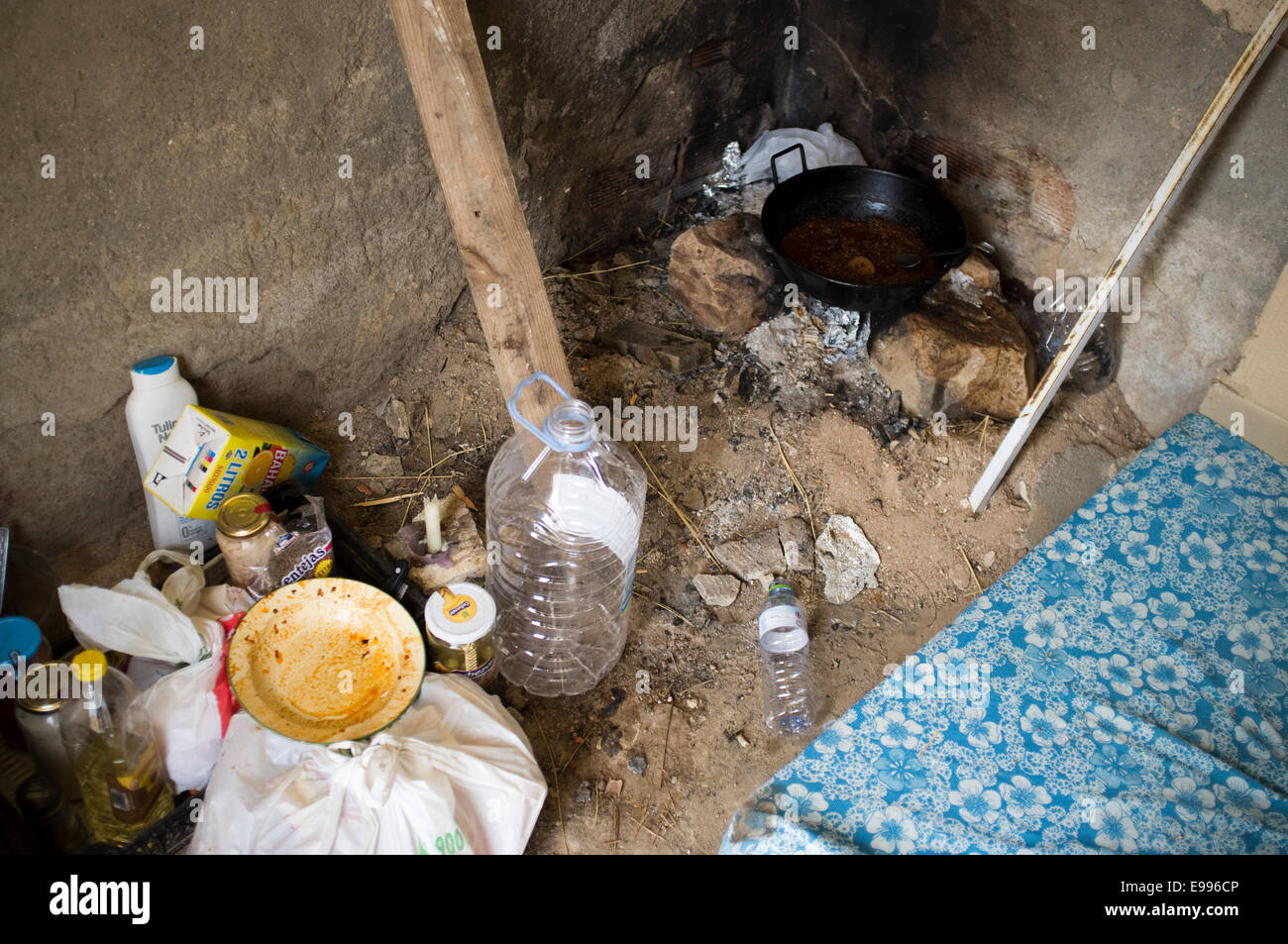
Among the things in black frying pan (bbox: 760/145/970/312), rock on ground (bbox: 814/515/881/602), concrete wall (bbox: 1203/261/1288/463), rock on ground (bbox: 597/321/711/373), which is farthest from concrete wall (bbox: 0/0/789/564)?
concrete wall (bbox: 1203/261/1288/463)

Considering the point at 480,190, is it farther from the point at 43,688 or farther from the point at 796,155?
A: the point at 796,155

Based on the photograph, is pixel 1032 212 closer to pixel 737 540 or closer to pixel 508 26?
pixel 737 540

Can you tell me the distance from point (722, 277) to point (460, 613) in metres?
1.77

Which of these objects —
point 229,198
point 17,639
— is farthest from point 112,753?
point 229,198

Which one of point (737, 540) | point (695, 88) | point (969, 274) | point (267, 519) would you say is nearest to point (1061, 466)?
point (969, 274)

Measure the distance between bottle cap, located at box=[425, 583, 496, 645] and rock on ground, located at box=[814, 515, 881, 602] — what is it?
3.65 ft

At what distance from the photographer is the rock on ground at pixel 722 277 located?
11.2 ft

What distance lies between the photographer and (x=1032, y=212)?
3.38m

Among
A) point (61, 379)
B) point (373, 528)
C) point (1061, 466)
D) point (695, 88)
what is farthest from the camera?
point (695, 88)

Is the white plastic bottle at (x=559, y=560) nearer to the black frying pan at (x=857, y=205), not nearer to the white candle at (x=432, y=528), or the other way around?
the white candle at (x=432, y=528)

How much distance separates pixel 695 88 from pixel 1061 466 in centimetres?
201

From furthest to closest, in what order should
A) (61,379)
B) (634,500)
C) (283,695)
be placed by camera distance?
(634,500)
(61,379)
(283,695)

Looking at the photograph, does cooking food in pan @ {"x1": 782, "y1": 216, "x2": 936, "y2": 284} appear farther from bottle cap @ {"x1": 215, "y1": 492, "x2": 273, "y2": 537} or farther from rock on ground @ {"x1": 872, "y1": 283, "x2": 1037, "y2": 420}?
bottle cap @ {"x1": 215, "y1": 492, "x2": 273, "y2": 537}

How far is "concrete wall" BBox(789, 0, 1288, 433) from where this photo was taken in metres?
2.78
